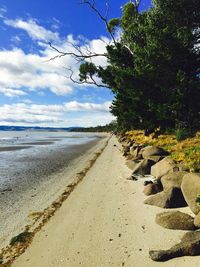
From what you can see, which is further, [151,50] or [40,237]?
[151,50]

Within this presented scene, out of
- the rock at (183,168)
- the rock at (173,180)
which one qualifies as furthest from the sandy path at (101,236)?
the rock at (183,168)

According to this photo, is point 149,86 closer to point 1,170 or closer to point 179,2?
point 179,2

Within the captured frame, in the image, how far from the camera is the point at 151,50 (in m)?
19.5

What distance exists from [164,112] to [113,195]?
9.82 meters

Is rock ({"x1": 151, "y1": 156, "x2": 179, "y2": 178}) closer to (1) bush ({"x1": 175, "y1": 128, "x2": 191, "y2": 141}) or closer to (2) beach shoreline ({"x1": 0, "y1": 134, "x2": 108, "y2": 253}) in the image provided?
(2) beach shoreline ({"x1": 0, "y1": 134, "x2": 108, "y2": 253})

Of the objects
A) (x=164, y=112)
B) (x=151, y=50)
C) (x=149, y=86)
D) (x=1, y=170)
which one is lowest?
(x=1, y=170)

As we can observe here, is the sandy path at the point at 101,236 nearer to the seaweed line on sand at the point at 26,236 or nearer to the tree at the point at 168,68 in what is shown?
the seaweed line on sand at the point at 26,236

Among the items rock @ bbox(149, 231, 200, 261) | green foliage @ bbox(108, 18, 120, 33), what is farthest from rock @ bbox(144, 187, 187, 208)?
green foliage @ bbox(108, 18, 120, 33)

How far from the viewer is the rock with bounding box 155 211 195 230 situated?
293 inches

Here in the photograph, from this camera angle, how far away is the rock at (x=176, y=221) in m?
7.43

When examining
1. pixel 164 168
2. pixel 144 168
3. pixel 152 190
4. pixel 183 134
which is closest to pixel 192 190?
pixel 152 190

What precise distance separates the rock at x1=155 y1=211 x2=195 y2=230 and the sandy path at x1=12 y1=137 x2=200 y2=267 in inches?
7.2

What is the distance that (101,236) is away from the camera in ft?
25.1

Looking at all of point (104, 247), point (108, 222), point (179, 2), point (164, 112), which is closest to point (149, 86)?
point (164, 112)
